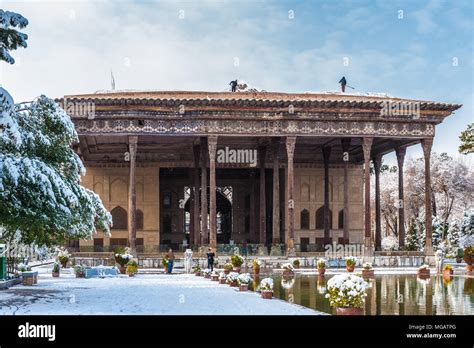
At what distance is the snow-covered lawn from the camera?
14.6 meters

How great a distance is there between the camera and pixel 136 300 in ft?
55.8

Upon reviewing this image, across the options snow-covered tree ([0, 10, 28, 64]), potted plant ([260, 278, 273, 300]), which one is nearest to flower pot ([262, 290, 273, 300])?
potted plant ([260, 278, 273, 300])

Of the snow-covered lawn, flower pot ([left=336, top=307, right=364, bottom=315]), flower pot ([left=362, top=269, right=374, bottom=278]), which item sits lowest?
flower pot ([left=362, top=269, right=374, bottom=278])

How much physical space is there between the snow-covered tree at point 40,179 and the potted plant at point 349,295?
25.0ft

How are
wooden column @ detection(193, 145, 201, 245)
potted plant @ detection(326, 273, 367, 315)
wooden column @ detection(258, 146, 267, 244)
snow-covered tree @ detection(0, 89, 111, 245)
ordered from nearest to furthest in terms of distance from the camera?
potted plant @ detection(326, 273, 367, 315) < snow-covered tree @ detection(0, 89, 111, 245) < wooden column @ detection(258, 146, 267, 244) < wooden column @ detection(193, 145, 201, 245)

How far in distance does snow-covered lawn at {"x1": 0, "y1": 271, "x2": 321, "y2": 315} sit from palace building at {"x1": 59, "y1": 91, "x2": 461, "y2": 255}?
40.9ft

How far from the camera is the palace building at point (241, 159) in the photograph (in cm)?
3400

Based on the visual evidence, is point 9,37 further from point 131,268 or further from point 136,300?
point 131,268

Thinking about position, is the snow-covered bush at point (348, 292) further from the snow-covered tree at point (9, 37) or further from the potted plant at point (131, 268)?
the potted plant at point (131, 268)

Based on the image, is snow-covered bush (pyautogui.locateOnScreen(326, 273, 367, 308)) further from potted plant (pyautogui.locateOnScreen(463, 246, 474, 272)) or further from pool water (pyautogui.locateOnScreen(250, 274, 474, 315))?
potted plant (pyautogui.locateOnScreen(463, 246, 474, 272))

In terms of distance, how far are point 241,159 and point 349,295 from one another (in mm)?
29921
